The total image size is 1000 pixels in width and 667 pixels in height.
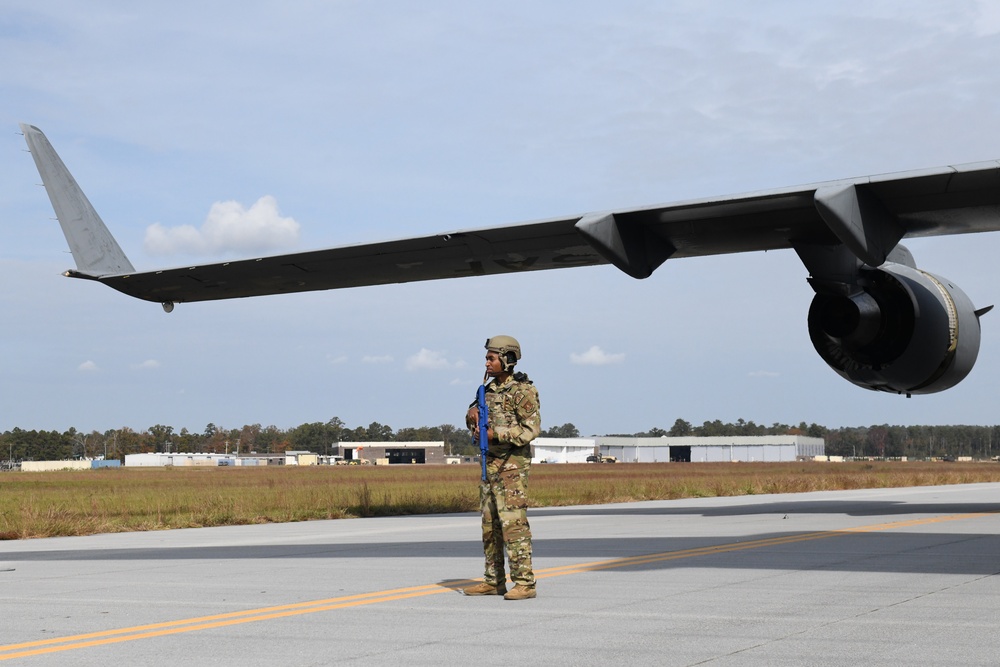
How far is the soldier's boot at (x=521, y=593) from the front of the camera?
863 centimetres

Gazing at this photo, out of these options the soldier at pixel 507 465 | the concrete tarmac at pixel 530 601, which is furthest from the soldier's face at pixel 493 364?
the concrete tarmac at pixel 530 601

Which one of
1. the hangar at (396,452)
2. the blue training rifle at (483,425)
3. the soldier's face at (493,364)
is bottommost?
the hangar at (396,452)

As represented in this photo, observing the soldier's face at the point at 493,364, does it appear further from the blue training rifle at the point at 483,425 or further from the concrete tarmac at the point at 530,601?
the concrete tarmac at the point at 530,601

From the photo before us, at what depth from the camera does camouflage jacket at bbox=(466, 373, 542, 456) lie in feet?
29.0

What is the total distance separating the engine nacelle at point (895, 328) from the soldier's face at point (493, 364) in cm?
924

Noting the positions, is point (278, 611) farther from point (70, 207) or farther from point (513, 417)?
point (70, 207)

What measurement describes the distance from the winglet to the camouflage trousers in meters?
9.07

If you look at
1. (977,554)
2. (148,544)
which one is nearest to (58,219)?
(148,544)

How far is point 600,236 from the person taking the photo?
1283 centimetres

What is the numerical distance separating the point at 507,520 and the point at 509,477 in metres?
0.35

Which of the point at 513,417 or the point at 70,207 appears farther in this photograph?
the point at 70,207

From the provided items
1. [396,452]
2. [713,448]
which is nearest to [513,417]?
[396,452]

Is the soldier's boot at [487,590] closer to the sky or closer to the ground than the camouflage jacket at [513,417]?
closer to the ground

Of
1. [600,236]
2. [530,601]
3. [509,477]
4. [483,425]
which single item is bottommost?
[530,601]
